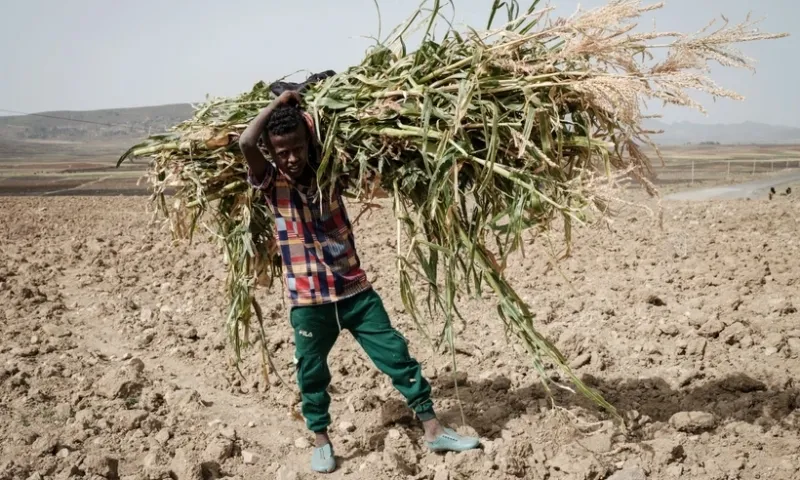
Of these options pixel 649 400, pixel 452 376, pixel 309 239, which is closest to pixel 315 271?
pixel 309 239

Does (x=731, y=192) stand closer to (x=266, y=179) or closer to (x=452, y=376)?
(x=452, y=376)

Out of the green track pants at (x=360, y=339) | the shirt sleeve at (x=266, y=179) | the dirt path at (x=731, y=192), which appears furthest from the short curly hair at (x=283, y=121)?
the dirt path at (x=731, y=192)

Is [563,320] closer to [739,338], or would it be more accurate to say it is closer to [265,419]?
[739,338]

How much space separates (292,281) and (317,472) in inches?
31.1

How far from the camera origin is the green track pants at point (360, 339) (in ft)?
10.0

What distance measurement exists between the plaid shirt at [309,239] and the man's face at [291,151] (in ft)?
0.21

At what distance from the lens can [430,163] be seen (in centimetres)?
293

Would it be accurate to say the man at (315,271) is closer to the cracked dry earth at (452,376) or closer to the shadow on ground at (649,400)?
the cracked dry earth at (452,376)

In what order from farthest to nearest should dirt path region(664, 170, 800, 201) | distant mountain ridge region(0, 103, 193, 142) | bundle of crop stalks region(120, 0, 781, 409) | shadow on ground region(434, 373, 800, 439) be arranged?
distant mountain ridge region(0, 103, 193, 142) → dirt path region(664, 170, 800, 201) → shadow on ground region(434, 373, 800, 439) → bundle of crop stalks region(120, 0, 781, 409)

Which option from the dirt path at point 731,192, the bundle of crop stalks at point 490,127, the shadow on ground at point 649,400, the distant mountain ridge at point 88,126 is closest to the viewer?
the bundle of crop stalks at point 490,127

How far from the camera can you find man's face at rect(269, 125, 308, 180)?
9.21 feet

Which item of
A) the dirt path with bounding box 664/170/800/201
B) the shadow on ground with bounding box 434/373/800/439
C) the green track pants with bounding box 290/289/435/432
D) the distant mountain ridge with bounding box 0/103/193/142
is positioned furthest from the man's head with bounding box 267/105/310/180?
the distant mountain ridge with bounding box 0/103/193/142

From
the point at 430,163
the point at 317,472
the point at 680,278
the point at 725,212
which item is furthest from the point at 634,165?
the point at 725,212

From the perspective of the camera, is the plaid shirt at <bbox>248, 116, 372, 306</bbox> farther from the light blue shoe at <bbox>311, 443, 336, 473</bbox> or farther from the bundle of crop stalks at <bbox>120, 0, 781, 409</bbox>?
the light blue shoe at <bbox>311, 443, 336, 473</bbox>
